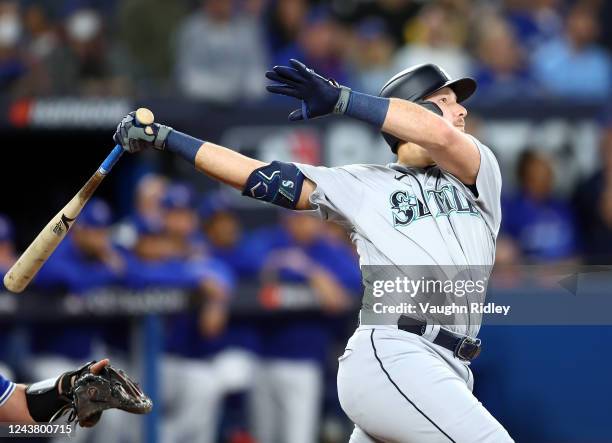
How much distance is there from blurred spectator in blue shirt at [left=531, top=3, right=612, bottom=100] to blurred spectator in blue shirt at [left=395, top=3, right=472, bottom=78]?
665 millimetres

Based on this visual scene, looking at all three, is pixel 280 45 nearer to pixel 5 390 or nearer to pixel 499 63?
pixel 499 63

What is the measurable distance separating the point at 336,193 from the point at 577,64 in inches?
248

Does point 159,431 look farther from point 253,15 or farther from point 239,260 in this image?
point 253,15

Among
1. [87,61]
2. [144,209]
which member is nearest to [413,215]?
[144,209]

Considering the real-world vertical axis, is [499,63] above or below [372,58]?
above

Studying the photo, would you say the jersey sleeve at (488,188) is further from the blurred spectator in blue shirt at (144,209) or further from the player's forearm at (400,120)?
the blurred spectator in blue shirt at (144,209)

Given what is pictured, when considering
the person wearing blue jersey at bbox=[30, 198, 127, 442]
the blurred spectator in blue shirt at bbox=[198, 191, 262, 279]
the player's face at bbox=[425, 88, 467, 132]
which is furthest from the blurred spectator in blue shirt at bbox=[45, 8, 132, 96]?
the player's face at bbox=[425, 88, 467, 132]

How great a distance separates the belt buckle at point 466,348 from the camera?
4445 mm

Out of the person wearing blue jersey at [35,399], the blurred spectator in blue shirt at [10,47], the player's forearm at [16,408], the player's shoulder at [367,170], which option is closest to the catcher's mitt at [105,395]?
the person wearing blue jersey at [35,399]

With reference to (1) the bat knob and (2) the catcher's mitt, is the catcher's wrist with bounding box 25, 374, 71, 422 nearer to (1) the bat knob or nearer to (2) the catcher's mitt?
(2) the catcher's mitt

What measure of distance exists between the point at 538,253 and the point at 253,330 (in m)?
2.42

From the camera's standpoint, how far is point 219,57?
9688 mm

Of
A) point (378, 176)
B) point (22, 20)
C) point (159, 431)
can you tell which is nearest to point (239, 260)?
point (159, 431)

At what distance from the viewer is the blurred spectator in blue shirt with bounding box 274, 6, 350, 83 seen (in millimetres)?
10180
